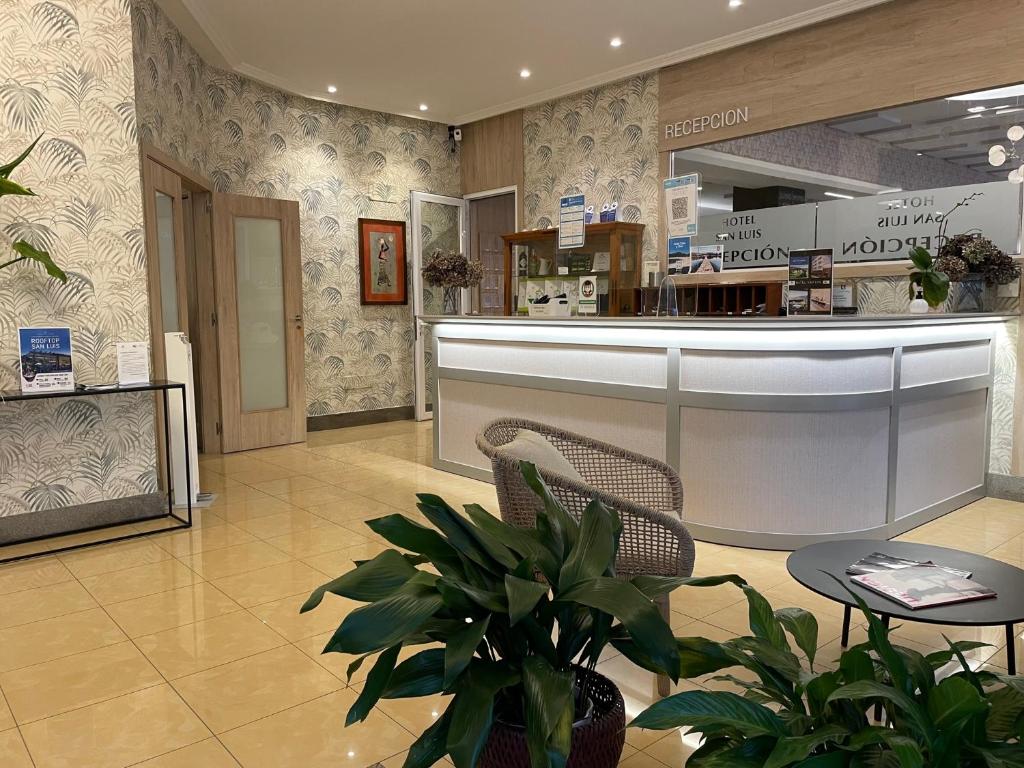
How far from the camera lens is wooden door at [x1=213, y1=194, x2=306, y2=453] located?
6.54 metres

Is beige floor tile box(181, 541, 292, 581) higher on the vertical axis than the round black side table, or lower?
lower

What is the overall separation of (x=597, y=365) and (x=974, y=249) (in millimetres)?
2424

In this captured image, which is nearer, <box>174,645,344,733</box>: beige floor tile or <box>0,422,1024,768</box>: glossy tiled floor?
<box>0,422,1024,768</box>: glossy tiled floor

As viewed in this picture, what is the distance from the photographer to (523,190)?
26.1 feet

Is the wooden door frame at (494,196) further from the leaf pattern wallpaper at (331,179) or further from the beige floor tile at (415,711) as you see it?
the beige floor tile at (415,711)

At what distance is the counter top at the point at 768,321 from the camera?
144 inches

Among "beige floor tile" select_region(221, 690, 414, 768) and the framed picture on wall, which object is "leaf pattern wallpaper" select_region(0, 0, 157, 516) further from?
the framed picture on wall

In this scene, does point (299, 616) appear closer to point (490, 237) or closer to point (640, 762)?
point (640, 762)

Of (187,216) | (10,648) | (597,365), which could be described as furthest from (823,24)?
(10,648)

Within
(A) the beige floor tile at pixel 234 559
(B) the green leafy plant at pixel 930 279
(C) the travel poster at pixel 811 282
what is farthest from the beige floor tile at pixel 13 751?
(B) the green leafy plant at pixel 930 279

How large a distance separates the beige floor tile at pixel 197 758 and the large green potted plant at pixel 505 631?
1.02m

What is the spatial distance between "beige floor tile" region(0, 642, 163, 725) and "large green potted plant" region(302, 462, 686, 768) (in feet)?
5.15

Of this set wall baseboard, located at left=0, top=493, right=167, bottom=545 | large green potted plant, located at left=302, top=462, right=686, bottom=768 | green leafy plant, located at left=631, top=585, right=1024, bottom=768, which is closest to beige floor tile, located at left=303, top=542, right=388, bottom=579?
wall baseboard, located at left=0, top=493, right=167, bottom=545

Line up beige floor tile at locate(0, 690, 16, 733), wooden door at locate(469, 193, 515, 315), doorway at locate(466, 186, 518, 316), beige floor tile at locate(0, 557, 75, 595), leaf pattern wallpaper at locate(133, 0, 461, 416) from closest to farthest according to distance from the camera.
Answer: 1. beige floor tile at locate(0, 690, 16, 733)
2. beige floor tile at locate(0, 557, 75, 595)
3. leaf pattern wallpaper at locate(133, 0, 461, 416)
4. doorway at locate(466, 186, 518, 316)
5. wooden door at locate(469, 193, 515, 315)
